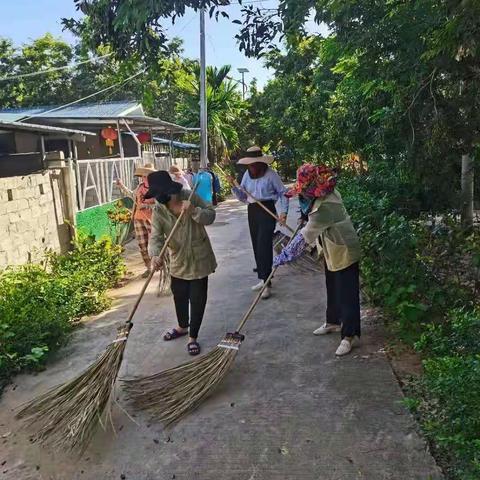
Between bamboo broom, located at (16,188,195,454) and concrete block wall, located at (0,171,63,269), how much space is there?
257 centimetres

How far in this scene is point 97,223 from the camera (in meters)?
8.36

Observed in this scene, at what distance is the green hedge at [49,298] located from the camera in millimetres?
4023

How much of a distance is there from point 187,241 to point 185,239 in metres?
0.02

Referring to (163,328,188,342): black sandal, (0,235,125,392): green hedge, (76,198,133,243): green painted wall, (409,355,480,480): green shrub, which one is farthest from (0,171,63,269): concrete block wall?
(409,355,480,480): green shrub

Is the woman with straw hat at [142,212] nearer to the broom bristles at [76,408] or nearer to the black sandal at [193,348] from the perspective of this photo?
the black sandal at [193,348]

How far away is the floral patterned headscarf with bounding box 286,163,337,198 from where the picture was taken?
3.63m

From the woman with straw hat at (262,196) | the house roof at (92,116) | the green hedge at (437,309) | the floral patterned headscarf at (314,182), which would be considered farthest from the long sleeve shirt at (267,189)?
the house roof at (92,116)

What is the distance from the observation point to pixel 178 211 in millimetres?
3943

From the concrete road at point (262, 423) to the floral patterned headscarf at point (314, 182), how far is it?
50.4 inches

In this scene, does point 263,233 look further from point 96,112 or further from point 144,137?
point 144,137

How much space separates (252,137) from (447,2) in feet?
85.2

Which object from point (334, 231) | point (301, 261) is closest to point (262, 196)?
point (301, 261)

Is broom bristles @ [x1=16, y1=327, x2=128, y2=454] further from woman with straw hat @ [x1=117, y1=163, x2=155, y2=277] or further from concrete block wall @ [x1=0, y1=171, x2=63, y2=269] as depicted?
woman with straw hat @ [x1=117, y1=163, x2=155, y2=277]

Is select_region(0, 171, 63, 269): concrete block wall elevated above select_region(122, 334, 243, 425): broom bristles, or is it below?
above
